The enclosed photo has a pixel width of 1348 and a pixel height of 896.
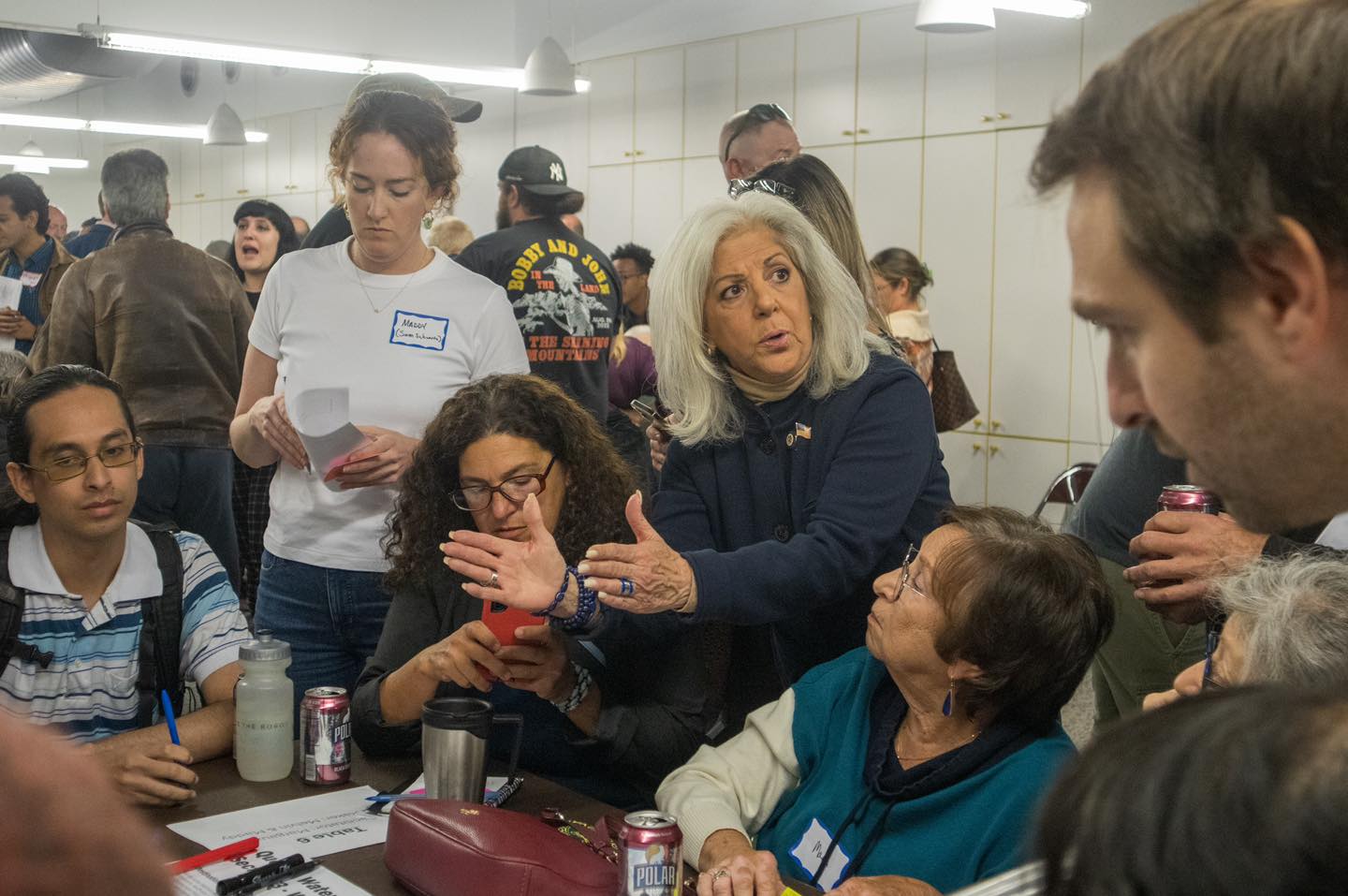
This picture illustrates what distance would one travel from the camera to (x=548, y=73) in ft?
24.8

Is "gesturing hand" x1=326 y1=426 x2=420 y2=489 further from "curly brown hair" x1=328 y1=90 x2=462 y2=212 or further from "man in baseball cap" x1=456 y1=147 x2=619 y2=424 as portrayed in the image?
"man in baseball cap" x1=456 y1=147 x2=619 y2=424

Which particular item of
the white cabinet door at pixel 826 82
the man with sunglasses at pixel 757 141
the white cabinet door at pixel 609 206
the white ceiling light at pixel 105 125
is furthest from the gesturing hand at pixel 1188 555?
the white ceiling light at pixel 105 125

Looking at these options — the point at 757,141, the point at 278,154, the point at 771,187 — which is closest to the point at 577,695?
the point at 771,187

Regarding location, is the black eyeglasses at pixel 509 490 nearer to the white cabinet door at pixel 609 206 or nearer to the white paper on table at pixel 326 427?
the white paper on table at pixel 326 427

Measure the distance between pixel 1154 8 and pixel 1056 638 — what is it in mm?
5107

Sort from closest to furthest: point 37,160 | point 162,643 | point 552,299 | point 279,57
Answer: point 162,643
point 552,299
point 279,57
point 37,160

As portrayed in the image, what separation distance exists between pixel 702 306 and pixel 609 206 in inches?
276

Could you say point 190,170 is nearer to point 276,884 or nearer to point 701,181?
point 701,181

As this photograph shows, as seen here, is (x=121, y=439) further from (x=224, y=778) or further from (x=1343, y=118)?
(x=1343, y=118)

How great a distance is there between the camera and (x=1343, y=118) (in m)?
0.66

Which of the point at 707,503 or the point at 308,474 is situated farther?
the point at 308,474

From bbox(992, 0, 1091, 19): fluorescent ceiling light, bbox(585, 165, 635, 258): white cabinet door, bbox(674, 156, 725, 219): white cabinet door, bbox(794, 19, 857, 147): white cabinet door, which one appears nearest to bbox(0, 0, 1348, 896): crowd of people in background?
bbox(992, 0, 1091, 19): fluorescent ceiling light

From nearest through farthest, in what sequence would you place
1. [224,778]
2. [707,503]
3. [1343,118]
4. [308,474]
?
[1343,118] → [224,778] → [707,503] → [308,474]

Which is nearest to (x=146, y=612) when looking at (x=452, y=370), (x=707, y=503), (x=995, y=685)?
(x=452, y=370)
